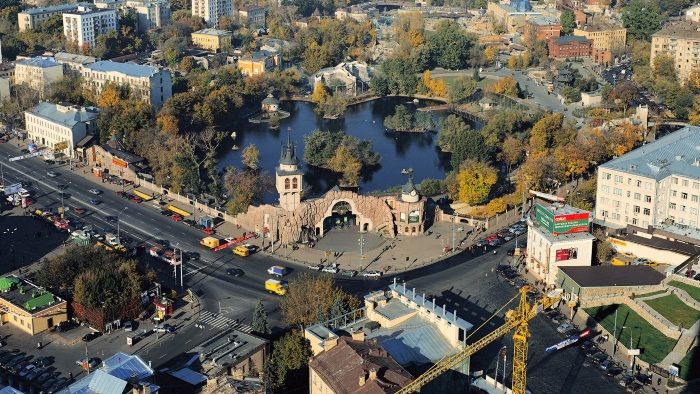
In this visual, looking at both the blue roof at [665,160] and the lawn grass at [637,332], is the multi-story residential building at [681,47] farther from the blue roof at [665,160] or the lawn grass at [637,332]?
the lawn grass at [637,332]

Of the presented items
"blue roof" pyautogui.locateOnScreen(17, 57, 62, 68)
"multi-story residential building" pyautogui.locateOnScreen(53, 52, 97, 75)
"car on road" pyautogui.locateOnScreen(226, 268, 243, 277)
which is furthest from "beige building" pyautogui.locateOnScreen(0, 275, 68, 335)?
"multi-story residential building" pyautogui.locateOnScreen(53, 52, 97, 75)

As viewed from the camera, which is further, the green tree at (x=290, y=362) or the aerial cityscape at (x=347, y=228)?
the aerial cityscape at (x=347, y=228)

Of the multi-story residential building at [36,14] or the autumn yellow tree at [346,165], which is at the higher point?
the multi-story residential building at [36,14]

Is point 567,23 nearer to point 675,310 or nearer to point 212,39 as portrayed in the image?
point 212,39

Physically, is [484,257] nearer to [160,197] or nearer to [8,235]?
[160,197]

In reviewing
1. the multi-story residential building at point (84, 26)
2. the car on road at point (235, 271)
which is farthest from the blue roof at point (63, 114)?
the multi-story residential building at point (84, 26)

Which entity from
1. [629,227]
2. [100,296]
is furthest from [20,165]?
[629,227]

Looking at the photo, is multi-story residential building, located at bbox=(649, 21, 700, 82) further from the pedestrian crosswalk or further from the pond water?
the pedestrian crosswalk
